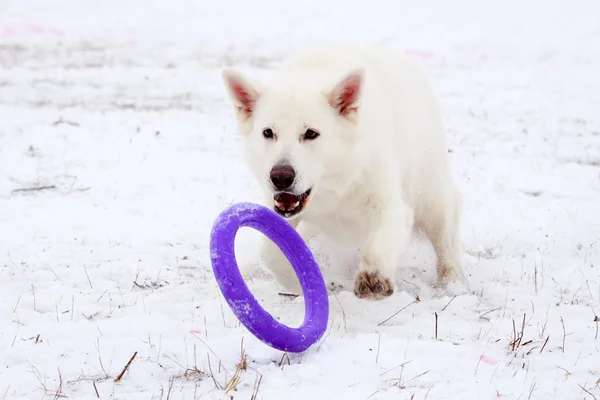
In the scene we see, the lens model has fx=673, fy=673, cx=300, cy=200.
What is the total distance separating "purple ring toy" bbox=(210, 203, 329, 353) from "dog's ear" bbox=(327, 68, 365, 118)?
947mm

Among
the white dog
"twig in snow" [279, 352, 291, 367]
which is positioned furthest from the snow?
the white dog

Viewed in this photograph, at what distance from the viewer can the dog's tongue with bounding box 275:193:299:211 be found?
165 inches

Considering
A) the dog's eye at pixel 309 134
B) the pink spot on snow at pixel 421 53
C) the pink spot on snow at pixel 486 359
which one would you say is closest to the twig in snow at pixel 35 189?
the dog's eye at pixel 309 134

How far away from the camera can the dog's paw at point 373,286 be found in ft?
13.1

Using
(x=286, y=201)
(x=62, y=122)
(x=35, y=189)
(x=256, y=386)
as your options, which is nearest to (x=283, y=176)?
(x=286, y=201)

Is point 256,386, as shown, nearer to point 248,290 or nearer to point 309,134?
point 248,290

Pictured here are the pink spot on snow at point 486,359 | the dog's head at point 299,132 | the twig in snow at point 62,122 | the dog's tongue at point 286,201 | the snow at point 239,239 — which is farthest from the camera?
the twig in snow at point 62,122

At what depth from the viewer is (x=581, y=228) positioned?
667 cm

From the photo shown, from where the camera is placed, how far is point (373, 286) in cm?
401

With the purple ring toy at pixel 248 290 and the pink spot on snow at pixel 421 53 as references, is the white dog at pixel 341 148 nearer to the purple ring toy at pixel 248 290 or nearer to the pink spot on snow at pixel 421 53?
the purple ring toy at pixel 248 290

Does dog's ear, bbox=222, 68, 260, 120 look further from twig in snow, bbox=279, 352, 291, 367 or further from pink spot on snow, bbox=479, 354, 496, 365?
pink spot on snow, bbox=479, 354, 496, 365

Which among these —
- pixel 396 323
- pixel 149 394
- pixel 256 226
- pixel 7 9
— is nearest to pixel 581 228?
pixel 396 323

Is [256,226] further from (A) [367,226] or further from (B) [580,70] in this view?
(B) [580,70]

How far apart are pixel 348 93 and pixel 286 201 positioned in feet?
2.64
